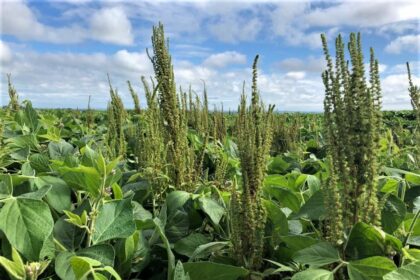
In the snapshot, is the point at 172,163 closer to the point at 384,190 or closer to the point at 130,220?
the point at 130,220

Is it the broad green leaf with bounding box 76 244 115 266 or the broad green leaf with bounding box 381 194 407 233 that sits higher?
the broad green leaf with bounding box 381 194 407 233

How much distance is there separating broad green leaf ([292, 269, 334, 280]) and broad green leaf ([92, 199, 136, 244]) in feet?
1.91

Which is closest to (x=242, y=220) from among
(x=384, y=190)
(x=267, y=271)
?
(x=267, y=271)

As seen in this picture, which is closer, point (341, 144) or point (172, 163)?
point (341, 144)

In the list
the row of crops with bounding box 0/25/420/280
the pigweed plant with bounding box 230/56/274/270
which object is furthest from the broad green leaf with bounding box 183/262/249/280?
the pigweed plant with bounding box 230/56/274/270

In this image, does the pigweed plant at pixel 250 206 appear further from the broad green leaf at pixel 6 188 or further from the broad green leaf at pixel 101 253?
the broad green leaf at pixel 6 188

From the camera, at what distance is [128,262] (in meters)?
1.64

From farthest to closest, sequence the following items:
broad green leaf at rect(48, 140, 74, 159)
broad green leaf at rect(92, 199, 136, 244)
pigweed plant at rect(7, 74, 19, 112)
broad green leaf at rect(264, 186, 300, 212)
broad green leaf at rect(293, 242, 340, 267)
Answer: pigweed plant at rect(7, 74, 19, 112) < broad green leaf at rect(48, 140, 74, 159) < broad green leaf at rect(264, 186, 300, 212) < broad green leaf at rect(92, 199, 136, 244) < broad green leaf at rect(293, 242, 340, 267)

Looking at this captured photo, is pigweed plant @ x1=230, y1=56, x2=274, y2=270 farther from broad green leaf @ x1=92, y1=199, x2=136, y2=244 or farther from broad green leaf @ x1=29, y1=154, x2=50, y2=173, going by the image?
broad green leaf @ x1=29, y1=154, x2=50, y2=173

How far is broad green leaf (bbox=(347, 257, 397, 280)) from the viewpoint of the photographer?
1312 mm

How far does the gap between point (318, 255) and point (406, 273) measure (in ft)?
0.82

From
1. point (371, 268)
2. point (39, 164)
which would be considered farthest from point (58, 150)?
point (371, 268)

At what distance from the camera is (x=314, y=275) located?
1.31 m

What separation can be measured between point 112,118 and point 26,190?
68.7 inches
